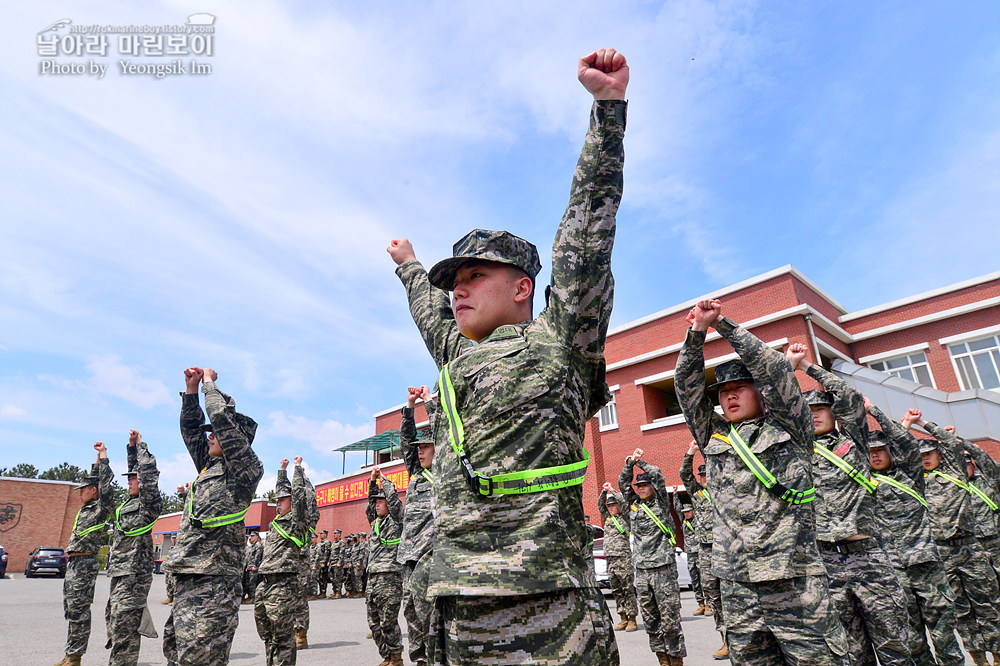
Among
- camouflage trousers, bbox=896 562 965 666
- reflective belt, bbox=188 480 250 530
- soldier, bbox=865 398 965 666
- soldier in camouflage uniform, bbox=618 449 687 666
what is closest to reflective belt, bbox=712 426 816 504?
soldier, bbox=865 398 965 666

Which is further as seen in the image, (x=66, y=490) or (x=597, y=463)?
(x=66, y=490)

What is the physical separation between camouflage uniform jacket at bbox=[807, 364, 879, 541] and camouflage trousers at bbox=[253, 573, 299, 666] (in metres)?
5.94

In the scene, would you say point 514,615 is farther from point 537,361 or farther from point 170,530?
point 170,530

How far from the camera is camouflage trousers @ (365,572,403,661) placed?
7.50m

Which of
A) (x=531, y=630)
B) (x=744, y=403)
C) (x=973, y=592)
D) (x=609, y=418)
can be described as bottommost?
(x=973, y=592)

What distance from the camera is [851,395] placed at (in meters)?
5.33

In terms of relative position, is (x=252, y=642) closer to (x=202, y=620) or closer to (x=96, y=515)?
(x=96, y=515)

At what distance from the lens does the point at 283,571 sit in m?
7.89

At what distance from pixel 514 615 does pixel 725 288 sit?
21.7m

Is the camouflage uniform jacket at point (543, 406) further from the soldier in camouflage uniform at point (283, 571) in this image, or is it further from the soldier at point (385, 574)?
the soldier at point (385, 574)

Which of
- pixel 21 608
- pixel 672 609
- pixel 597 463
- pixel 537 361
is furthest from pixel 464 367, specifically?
pixel 597 463

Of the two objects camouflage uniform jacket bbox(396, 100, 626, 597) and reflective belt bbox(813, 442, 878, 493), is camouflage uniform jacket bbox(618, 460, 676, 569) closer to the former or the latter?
reflective belt bbox(813, 442, 878, 493)

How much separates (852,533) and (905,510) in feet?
8.50

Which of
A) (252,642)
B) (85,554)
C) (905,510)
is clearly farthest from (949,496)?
(85,554)
